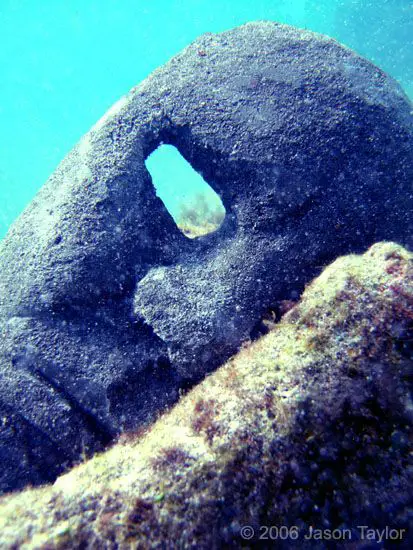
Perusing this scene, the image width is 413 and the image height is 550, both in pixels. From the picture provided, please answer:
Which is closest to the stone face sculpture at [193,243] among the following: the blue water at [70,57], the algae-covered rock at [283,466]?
the algae-covered rock at [283,466]

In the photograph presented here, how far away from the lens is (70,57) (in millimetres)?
71875

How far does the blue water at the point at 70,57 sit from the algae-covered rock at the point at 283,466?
179 ft

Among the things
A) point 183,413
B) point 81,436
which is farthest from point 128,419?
point 183,413

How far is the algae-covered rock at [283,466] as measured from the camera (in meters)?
2.04

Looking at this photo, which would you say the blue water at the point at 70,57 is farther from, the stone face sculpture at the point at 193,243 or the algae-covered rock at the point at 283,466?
the algae-covered rock at the point at 283,466

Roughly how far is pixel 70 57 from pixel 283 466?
89393 mm

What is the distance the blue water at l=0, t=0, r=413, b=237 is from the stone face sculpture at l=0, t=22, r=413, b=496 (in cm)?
5229

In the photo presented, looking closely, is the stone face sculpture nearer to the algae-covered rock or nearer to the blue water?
the algae-covered rock

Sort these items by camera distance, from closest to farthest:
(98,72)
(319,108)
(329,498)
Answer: (329,498), (319,108), (98,72)

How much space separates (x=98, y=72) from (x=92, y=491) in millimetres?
88333

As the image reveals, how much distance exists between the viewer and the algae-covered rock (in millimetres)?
2037

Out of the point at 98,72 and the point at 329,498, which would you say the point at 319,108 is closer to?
the point at 329,498

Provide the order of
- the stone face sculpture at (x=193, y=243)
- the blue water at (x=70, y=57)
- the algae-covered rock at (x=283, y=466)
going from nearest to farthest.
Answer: the algae-covered rock at (x=283, y=466), the stone face sculpture at (x=193, y=243), the blue water at (x=70, y=57)

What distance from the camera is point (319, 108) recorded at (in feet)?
11.7
